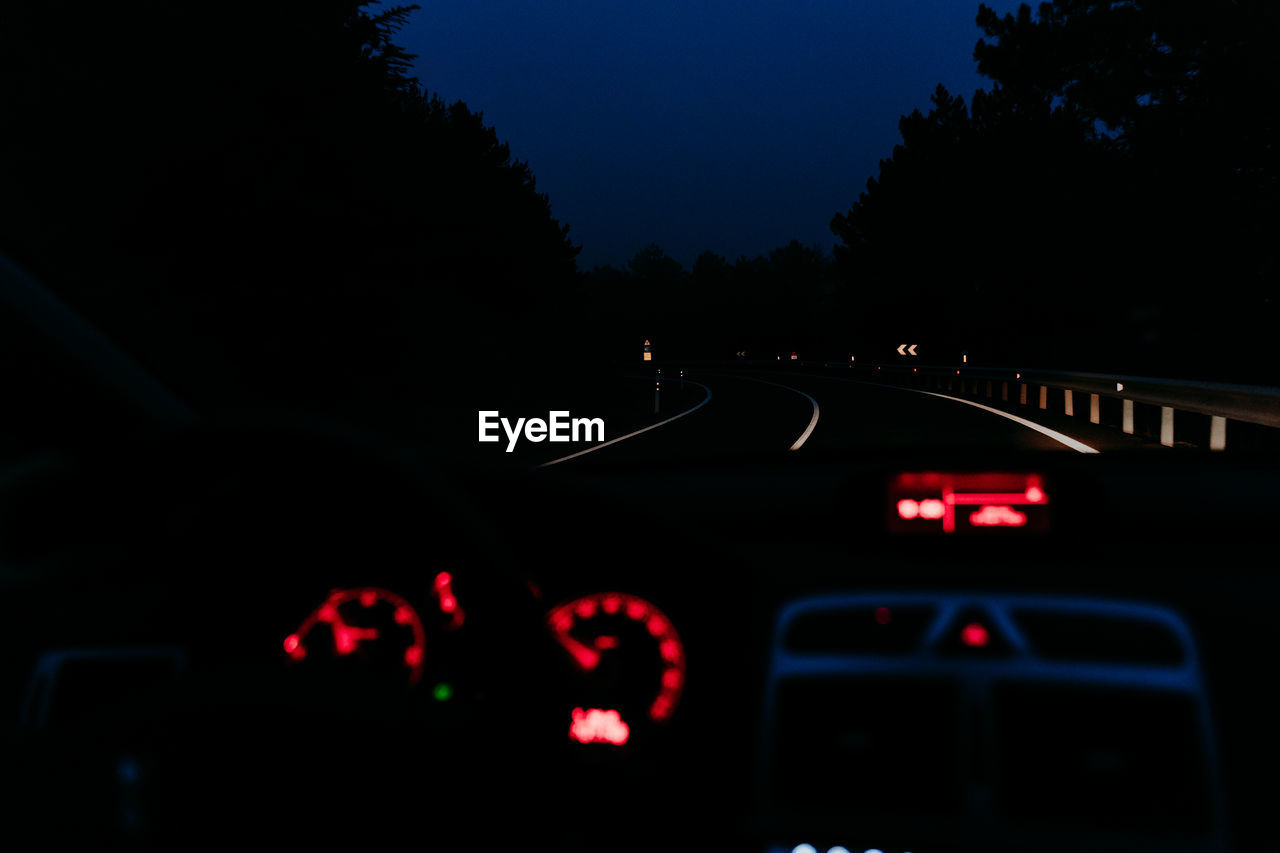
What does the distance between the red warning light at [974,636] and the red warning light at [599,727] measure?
2.50ft

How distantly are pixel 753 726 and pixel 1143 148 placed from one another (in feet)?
155

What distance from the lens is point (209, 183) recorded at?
68.0 ft

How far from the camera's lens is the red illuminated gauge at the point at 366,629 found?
90.4 inches

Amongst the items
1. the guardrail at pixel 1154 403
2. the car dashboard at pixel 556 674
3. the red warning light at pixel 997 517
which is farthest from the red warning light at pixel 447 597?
the guardrail at pixel 1154 403

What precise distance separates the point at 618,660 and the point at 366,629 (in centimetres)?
65

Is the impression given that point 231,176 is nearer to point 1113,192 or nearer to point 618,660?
point 618,660

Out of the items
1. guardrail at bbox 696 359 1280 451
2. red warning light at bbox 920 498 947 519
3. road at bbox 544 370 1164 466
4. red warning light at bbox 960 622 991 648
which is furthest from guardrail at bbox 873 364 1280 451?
red warning light at bbox 960 622 991 648

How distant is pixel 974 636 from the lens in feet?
7.87

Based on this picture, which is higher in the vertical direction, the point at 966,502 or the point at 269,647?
the point at 966,502

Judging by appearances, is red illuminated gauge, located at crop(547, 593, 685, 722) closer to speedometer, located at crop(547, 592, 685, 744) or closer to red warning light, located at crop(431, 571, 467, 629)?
speedometer, located at crop(547, 592, 685, 744)

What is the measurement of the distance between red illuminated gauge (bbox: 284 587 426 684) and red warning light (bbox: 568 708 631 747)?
1.71 feet

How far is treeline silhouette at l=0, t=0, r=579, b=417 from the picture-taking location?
65.4 ft

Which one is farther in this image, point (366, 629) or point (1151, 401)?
point (1151, 401)

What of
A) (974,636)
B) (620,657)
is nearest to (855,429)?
(620,657)
